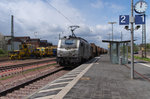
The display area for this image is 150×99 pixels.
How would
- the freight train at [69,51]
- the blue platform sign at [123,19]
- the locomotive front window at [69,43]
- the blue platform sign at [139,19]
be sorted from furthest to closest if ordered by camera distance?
the locomotive front window at [69,43]
the freight train at [69,51]
the blue platform sign at [123,19]
the blue platform sign at [139,19]

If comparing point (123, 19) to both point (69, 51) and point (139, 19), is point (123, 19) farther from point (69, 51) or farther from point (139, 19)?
point (69, 51)

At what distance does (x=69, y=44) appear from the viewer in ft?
52.9

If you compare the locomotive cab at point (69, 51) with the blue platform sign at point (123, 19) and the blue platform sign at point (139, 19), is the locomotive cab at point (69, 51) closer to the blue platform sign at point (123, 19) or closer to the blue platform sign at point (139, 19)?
the blue platform sign at point (123, 19)

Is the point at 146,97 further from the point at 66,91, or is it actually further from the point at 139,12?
the point at 139,12

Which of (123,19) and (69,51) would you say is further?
(69,51)

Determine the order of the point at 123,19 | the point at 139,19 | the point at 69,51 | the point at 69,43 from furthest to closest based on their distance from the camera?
the point at 69,43 → the point at 69,51 → the point at 123,19 → the point at 139,19

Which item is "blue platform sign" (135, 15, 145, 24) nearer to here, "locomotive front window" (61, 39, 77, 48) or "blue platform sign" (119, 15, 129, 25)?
"blue platform sign" (119, 15, 129, 25)

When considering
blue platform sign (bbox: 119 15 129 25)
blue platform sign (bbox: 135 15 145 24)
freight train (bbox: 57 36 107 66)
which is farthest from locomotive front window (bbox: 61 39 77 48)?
blue platform sign (bbox: 135 15 145 24)

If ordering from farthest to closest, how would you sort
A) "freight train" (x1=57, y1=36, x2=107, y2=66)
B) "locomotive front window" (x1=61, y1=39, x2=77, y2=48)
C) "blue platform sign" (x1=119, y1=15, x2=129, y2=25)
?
"locomotive front window" (x1=61, y1=39, x2=77, y2=48) → "freight train" (x1=57, y1=36, x2=107, y2=66) → "blue platform sign" (x1=119, y1=15, x2=129, y2=25)

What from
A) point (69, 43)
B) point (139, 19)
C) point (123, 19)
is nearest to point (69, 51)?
point (69, 43)

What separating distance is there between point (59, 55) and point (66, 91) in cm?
1000

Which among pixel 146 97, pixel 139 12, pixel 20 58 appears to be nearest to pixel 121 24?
pixel 139 12

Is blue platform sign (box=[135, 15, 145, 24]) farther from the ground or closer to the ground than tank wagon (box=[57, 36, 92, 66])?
farther from the ground

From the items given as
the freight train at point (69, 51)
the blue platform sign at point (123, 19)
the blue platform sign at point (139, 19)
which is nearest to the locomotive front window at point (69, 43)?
the freight train at point (69, 51)
